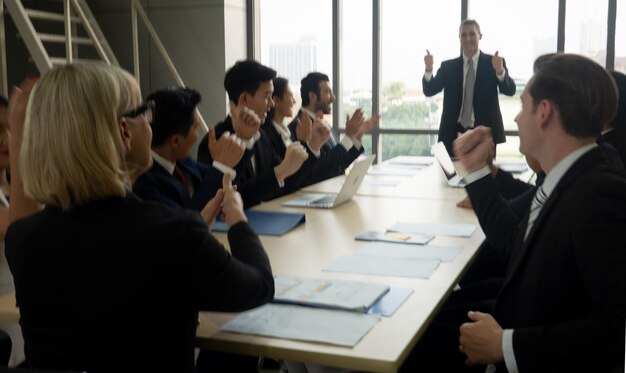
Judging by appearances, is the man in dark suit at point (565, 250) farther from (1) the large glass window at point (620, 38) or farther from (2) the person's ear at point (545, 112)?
(1) the large glass window at point (620, 38)

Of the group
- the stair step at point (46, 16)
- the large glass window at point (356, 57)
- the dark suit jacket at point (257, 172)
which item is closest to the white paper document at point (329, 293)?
the dark suit jacket at point (257, 172)

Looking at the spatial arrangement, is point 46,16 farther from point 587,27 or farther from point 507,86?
point 587,27

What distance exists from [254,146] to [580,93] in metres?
2.05

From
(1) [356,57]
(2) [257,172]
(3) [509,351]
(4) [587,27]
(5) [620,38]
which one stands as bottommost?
(3) [509,351]

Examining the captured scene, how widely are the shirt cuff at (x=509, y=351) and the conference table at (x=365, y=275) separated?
0.57 ft

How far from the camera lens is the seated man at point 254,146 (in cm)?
296

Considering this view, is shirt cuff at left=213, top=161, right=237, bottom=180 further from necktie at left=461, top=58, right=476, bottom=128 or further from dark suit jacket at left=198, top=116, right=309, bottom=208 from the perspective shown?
necktie at left=461, top=58, right=476, bottom=128

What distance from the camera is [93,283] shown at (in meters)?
1.31

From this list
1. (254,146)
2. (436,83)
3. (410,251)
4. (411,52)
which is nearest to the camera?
(410,251)

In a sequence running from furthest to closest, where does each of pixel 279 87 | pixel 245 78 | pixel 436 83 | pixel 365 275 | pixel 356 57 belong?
1. pixel 356 57
2. pixel 436 83
3. pixel 279 87
4. pixel 245 78
5. pixel 365 275

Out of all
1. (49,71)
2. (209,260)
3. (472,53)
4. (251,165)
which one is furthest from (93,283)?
(472,53)

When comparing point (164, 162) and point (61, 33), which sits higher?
point (61, 33)

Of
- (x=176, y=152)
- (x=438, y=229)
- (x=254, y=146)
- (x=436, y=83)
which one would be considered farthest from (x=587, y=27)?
(x=176, y=152)

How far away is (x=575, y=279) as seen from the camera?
61.5 inches
